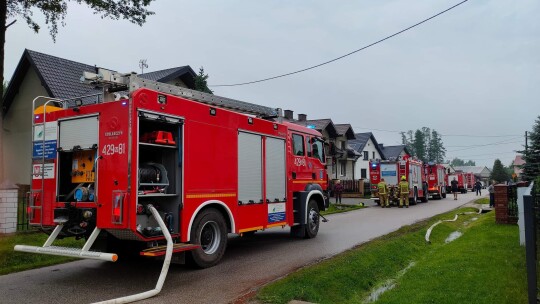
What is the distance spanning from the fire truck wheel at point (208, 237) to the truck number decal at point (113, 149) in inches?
70.1

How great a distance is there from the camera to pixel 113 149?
647cm

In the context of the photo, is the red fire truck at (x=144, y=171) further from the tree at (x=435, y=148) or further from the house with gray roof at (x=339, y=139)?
the tree at (x=435, y=148)

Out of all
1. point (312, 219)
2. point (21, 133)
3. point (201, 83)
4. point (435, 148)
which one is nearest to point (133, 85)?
point (312, 219)

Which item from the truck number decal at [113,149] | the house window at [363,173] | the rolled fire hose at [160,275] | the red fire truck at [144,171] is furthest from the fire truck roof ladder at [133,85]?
the house window at [363,173]

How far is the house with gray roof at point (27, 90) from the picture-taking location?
800 inches

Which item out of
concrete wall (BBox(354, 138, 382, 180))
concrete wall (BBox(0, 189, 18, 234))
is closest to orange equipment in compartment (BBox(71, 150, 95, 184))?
concrete wall (BBox(0, 189, 18, 234))

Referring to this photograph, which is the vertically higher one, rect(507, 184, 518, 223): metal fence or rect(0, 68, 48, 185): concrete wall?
rect(0, 68, 48, 185): concrete wall

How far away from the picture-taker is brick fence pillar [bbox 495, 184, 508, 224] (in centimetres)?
1166

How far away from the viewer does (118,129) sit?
6.45 m

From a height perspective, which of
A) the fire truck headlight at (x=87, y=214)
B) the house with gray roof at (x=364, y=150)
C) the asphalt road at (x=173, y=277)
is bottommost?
the asphalt road at (x=173, y=277)

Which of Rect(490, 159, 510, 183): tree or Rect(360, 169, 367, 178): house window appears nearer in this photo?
Rect(360, 169, 367, 178): house window

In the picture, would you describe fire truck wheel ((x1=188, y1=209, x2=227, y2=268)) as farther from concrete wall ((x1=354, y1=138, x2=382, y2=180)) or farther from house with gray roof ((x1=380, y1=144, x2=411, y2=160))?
house with gray roof ((x1=380, y1=144, x2=411, y2=160))

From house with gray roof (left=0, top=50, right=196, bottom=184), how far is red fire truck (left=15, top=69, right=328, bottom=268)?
13716 mm

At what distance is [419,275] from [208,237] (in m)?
3.62
